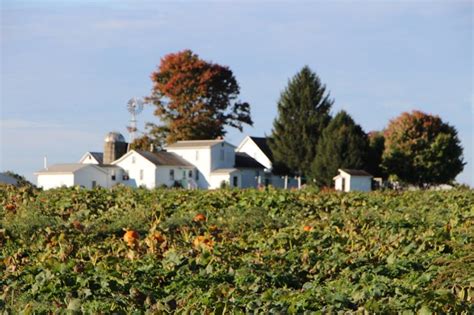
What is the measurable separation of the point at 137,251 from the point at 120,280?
235 centimetres

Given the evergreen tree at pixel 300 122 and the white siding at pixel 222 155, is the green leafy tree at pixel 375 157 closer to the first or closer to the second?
the evergreen tree at pixel 300 122

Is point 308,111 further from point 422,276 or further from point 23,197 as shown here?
point 422,276

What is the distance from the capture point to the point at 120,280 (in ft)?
27.4

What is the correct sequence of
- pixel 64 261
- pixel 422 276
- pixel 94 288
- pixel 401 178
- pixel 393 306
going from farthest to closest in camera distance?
pixel 401 178
pixel 64 261
pixel 422 276
pixel 94 288
pixel 393 306

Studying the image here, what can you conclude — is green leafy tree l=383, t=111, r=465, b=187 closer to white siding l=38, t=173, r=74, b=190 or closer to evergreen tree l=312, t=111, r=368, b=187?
evergreen tree l=312, t=111, r=368, b=187

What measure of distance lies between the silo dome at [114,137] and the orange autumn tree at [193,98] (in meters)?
4.38

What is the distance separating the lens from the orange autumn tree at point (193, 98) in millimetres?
70000

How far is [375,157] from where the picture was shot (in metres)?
64.1

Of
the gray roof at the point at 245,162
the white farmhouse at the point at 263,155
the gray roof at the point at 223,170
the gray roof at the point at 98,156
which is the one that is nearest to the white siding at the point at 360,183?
the white farmhouse at the point at 263,155

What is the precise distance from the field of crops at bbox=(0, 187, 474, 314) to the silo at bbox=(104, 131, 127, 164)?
57669 mm

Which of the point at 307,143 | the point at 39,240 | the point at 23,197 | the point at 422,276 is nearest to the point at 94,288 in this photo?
the point at 422,276

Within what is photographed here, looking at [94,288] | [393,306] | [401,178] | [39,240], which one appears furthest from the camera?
[401,178]

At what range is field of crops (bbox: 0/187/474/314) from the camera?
7625 millimetres

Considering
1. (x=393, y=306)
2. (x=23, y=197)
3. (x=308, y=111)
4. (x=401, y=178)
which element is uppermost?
(x=308, y=111)
